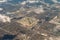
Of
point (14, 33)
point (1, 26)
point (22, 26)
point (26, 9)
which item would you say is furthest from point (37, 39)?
point (26, 9)

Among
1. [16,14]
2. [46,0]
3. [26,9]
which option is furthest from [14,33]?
[46,0]

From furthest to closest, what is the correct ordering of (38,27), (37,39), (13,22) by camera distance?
(13,22)
(38,27)
(37,39)

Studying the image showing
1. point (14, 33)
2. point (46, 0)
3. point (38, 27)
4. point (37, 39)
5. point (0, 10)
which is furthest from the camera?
point (46, 0)

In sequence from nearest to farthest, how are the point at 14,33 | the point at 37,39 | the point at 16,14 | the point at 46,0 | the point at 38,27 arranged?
1. the point at 37,39
2. the point at 14,33
3. the point at 38,27
4. the point at 16,14
5. the point at 46,0

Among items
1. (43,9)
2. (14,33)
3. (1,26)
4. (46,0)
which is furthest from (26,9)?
(14,33)

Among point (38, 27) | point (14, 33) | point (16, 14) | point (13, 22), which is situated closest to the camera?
point (14, 33)

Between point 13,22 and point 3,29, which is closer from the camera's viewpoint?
point 3,29

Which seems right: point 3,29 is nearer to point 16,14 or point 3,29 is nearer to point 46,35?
point 46,35

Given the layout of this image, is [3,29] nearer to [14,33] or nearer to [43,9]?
[14,33]
